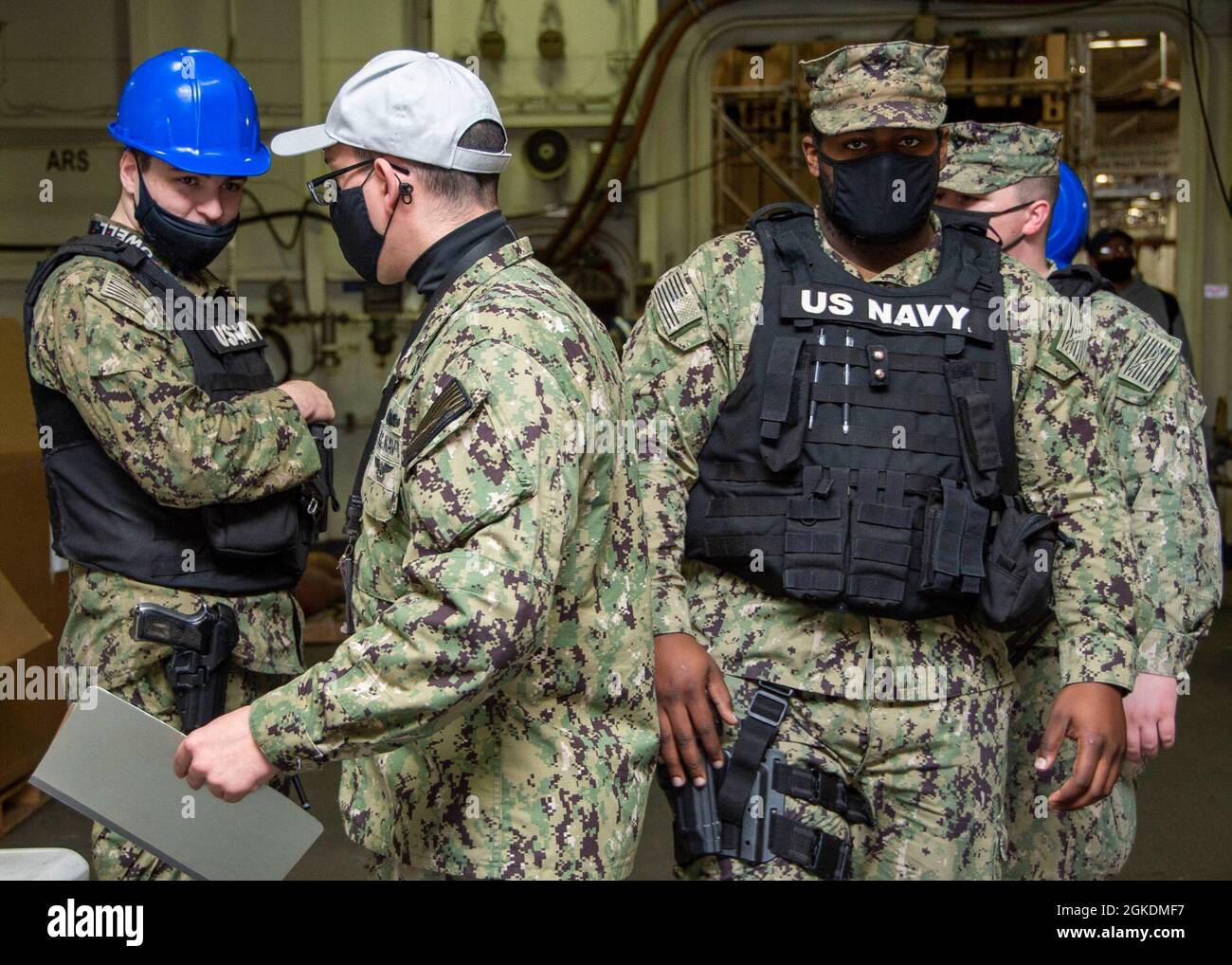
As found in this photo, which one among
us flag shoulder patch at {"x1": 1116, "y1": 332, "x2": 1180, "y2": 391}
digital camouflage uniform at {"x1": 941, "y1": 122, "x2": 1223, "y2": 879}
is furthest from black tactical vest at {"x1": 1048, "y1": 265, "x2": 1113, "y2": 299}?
us flag shoulder patch at {"x1": 1116, "y1": 332, "x2": 1180, "y2": 391}

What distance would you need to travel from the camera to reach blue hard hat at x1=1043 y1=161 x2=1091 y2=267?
3420 millimetres

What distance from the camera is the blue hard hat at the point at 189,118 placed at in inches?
98.7

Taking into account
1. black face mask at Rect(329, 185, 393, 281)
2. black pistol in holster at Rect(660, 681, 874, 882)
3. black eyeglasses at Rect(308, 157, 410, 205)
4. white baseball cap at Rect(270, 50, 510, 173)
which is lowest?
black pistol in holster at Rect(660, 681, 874, 882)

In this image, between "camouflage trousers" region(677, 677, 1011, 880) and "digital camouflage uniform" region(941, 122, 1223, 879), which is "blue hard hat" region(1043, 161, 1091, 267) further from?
"camouflage trousers" region(677, 677, 1011, 880)

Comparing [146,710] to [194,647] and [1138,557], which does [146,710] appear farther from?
[1138,557]

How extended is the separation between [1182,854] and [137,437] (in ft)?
11.0

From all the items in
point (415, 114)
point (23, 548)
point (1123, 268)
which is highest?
point (415, 114)

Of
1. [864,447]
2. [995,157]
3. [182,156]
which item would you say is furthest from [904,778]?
[182,156]

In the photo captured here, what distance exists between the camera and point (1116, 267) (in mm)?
6574

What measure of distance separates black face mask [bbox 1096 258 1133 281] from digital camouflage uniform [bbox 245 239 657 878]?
5.46 m

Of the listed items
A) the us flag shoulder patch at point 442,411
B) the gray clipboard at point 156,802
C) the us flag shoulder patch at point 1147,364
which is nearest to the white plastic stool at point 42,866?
the gray clipboard at point 156,802

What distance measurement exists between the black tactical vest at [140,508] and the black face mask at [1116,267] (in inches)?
201

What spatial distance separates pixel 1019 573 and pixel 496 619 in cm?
101
